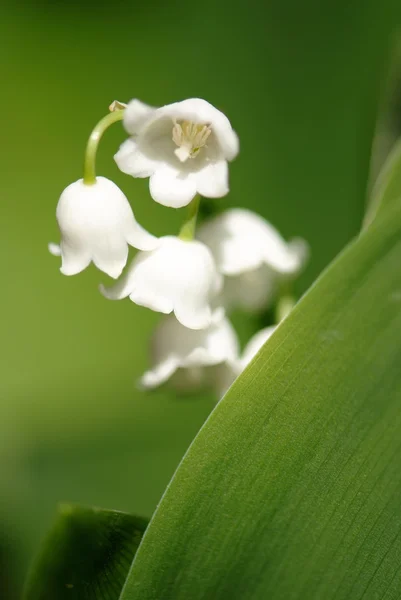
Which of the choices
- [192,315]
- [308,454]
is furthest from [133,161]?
[308,454]

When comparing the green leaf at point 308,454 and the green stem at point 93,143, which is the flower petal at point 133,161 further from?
the green leaf at point 308,454

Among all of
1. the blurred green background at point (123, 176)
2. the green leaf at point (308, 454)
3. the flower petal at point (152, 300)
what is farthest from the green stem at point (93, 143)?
the blurred green background at point (123, 176)

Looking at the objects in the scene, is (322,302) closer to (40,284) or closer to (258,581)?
(258,581)

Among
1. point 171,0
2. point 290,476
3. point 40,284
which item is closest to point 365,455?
point 290,476

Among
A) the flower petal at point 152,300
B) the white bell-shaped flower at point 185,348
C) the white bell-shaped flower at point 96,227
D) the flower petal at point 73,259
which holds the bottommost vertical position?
the white bell-shaped flower at point 185,348

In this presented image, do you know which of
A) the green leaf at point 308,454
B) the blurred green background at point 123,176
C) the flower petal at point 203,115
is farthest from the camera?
the blurred green background at point 123,176

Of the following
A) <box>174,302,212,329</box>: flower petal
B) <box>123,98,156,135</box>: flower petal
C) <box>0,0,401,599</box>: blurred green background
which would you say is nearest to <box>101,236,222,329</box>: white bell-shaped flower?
<box>174,302,212,329</box>: flower petal

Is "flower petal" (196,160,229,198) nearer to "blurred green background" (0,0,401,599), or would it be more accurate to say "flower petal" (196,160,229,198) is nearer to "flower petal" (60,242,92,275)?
"flower petal" (60,242,92,275)
